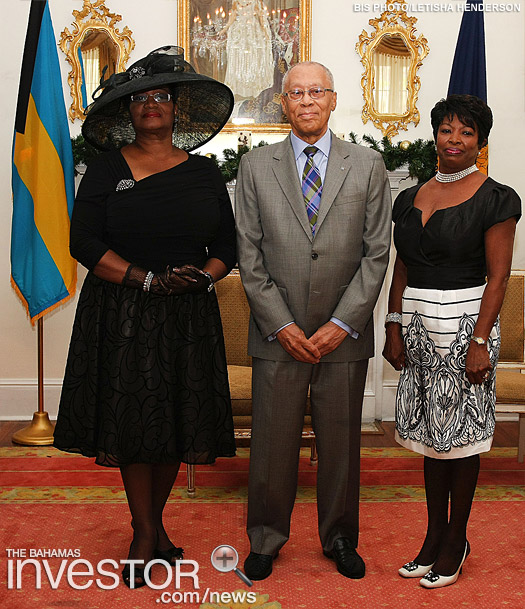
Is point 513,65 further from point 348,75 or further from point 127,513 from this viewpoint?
point 127,513

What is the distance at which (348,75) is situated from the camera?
487 centimetres

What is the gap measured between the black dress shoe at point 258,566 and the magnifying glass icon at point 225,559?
4 centimetres

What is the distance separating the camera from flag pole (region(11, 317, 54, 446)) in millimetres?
4383

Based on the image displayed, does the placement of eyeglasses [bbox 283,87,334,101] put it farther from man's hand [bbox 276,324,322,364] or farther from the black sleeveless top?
man's hand [bbox 276,324,322,364]

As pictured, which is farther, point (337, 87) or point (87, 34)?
point (337, 87)

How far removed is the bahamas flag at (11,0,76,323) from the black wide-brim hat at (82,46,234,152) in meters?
1.50

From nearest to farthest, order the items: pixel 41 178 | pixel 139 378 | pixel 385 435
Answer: pixel 139 378, pixel 41 178, pixel 385 435

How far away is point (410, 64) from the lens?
15.9 ft

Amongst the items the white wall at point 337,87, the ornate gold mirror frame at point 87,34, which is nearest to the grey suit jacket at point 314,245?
the white wall at point 337,87

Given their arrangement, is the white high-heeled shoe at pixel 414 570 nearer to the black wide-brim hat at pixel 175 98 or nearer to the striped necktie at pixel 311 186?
the striped necktie at pixel 311 186

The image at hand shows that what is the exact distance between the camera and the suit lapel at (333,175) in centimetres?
260

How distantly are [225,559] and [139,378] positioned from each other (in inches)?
31.0

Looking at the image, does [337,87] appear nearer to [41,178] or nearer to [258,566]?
[41,178]

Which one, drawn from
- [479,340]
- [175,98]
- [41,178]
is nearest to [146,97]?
[175,98]
